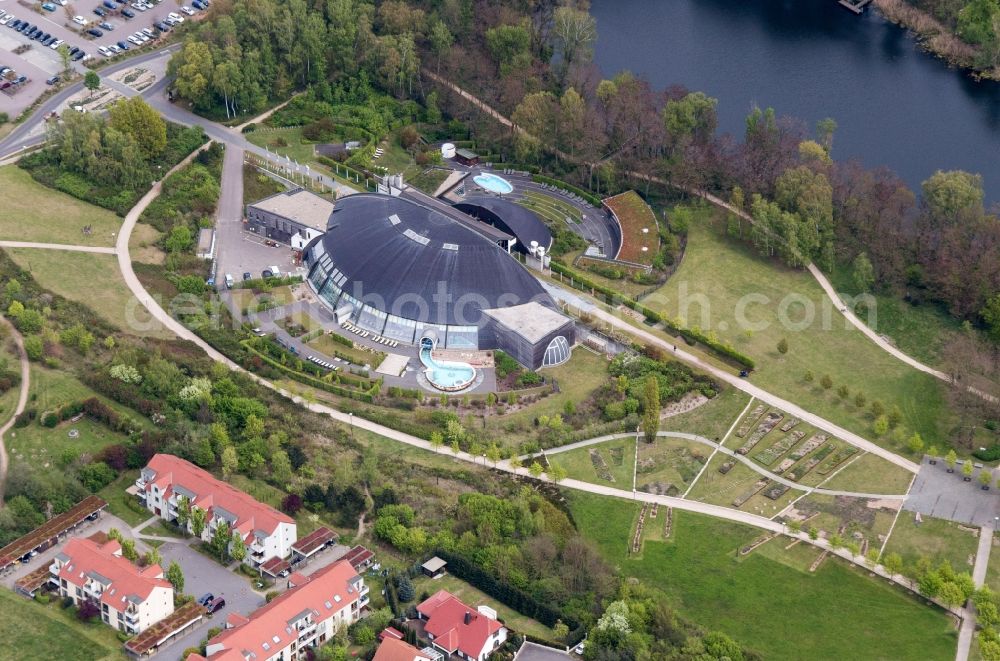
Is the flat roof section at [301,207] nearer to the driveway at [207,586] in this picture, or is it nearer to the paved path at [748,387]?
the paved path at [748,387]

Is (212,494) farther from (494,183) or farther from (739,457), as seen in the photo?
(494,183)

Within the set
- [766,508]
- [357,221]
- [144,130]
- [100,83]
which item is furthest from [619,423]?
[100,83]

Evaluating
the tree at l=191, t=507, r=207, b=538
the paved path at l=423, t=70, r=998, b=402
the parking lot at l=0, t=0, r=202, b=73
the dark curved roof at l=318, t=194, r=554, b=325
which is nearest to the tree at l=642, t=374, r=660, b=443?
the dark curved roof at l=318, t=194, r=554, b=325

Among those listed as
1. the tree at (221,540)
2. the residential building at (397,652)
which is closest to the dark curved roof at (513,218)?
the tree at (221,540)

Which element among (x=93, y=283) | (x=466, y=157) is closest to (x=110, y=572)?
(x=93, y=283)

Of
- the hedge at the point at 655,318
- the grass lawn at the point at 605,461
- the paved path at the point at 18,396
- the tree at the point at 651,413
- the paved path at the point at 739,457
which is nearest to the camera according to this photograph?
the paved path at the point at 18,396

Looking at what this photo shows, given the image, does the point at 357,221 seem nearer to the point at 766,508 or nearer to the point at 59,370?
the point at 59,370
